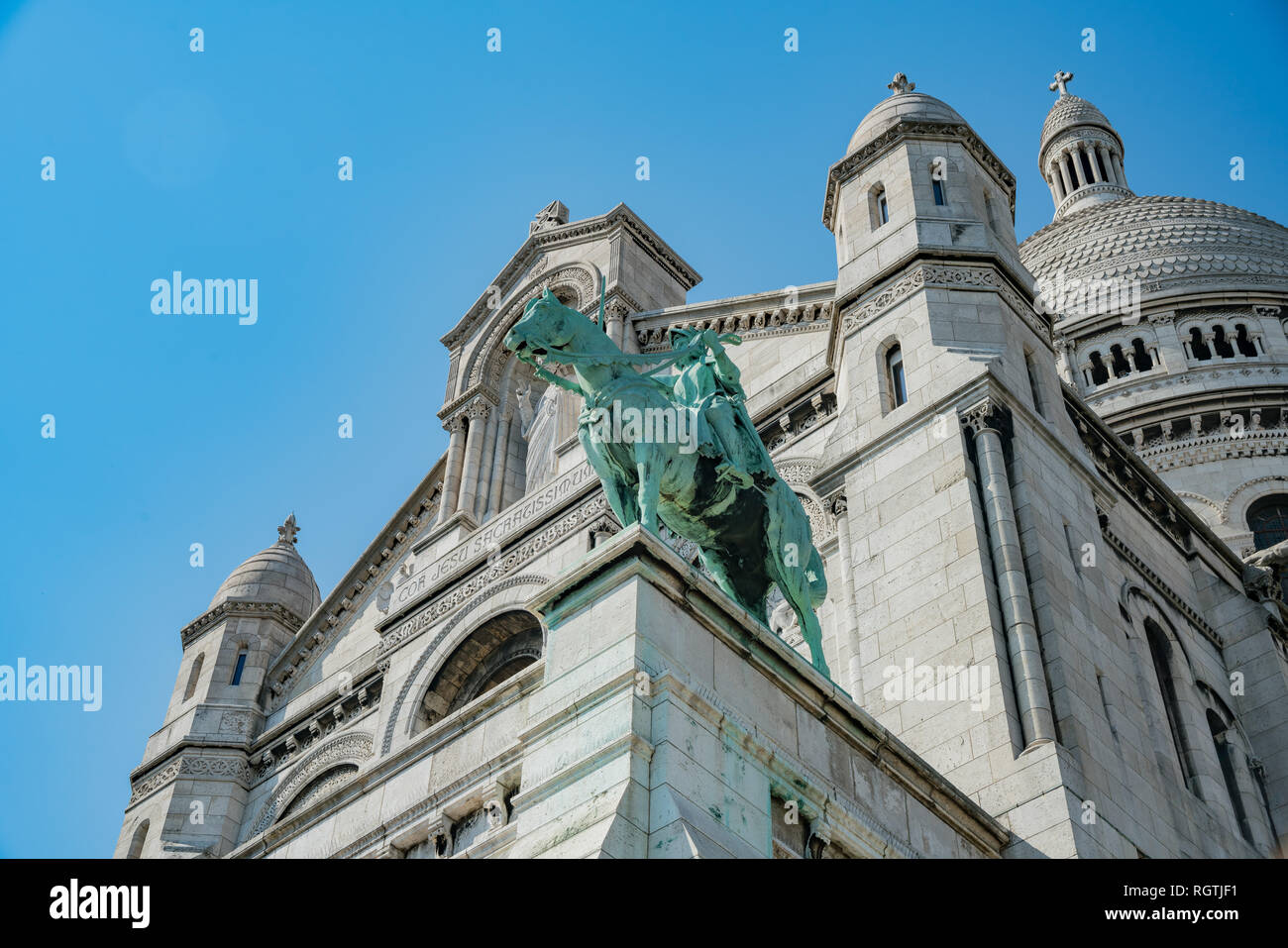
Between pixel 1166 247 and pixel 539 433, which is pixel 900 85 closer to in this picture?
pixel 539 433

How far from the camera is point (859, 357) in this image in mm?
21719

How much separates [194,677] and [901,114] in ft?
58.5

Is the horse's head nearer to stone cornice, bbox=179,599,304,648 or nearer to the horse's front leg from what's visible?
the horse's front leg

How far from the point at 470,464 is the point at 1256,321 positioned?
101ft

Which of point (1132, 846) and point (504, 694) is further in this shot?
point (1132, 846)

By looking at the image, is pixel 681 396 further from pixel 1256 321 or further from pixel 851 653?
pixel 1256 321

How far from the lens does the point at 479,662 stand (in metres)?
26.5

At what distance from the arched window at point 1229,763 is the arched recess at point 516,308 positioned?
13940mm

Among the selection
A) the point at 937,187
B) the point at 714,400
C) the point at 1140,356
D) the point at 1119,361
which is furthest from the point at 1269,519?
the point at 714,400

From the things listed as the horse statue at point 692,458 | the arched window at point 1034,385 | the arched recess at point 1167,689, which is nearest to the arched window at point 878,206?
the arched window at point 1034,385

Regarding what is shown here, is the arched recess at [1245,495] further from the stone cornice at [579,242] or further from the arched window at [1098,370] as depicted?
the stone cornice at [579,242]

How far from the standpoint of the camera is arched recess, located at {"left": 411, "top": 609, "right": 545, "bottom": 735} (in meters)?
26.1

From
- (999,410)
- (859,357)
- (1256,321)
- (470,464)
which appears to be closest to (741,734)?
(999,410)
